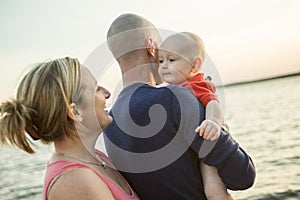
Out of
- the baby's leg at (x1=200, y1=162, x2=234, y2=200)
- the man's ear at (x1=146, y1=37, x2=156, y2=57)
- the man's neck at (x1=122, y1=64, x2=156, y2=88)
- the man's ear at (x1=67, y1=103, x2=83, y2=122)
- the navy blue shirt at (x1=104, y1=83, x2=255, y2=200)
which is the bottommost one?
the baby's leg at (x1=200, y1=162, x2=234, y2=200)

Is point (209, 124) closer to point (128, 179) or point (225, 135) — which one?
point (225, 135)

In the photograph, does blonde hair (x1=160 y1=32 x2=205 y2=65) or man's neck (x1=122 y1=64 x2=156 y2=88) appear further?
blonde hair (x1=160 y1=32 x2=205 y2=65)

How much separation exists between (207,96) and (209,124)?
20 cm

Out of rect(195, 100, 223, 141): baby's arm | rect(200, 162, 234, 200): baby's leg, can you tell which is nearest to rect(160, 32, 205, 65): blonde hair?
rect(195, 100, 223, 141): baby's arm

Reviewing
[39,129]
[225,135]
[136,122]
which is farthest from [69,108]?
[225,135]

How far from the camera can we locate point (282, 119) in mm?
20688

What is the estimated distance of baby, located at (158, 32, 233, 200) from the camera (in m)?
2.12

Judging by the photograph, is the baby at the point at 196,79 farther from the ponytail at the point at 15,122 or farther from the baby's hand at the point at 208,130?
the ponytail at the point at 15,122

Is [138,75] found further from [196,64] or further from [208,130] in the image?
[208,130]

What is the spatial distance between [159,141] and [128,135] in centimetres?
17

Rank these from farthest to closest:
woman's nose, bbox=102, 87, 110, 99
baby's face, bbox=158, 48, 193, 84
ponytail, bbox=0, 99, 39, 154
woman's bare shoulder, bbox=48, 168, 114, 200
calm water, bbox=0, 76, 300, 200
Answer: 1. calm water, bbox=0, 76, 300, 200
2. baby's face, bbox=158, 48, 193, 84
3. woman's nose, bbox=102, 87, 110, 99
4. ponytail, bbox=0, 99, 39, 154
5. woman's bare shoulder, bbox=48, 168, 114, 200

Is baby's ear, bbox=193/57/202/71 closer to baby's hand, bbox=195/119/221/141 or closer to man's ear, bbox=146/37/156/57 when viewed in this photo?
man's ear, bbox=146/37/156/57

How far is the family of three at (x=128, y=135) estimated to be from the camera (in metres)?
2.00

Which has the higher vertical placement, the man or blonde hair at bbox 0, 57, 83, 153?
blonde hair at bbox 0, 57, 83, 153
